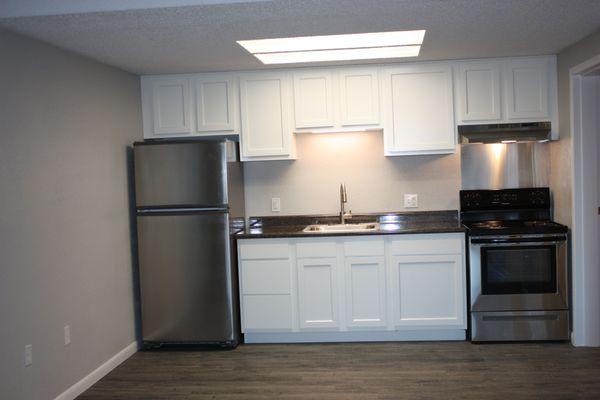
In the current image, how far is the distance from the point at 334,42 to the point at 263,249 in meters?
1.65

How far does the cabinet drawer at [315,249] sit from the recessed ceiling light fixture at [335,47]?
53.5 inches

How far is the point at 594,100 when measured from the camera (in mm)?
4285

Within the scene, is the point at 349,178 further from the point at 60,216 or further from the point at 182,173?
the point at 60,216

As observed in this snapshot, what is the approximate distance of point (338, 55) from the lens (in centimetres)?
435

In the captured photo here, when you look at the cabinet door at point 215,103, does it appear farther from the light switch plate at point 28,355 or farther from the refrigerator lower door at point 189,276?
the light switch plate at point 28,355

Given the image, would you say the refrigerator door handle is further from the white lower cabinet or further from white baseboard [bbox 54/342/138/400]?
white baseboard [bbox 54/342/138/400]

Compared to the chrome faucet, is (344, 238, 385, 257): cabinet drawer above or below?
below

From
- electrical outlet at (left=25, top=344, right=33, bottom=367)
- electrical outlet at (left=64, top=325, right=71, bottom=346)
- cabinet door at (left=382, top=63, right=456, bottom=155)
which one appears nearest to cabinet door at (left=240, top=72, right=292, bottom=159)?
cabinet door at (left=382, top=63, right=456, bottom=155)

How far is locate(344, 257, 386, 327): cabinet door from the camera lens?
4.66 m

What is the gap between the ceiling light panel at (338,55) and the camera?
4.19 metres

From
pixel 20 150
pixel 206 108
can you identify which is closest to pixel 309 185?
pixel 206 108

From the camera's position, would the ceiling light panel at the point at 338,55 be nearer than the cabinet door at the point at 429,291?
Yes

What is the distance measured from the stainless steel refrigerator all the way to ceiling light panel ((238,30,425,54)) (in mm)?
856

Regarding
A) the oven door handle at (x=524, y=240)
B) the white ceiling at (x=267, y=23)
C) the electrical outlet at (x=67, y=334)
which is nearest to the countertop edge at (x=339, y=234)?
the oven door handle at (x=524, y=240)
